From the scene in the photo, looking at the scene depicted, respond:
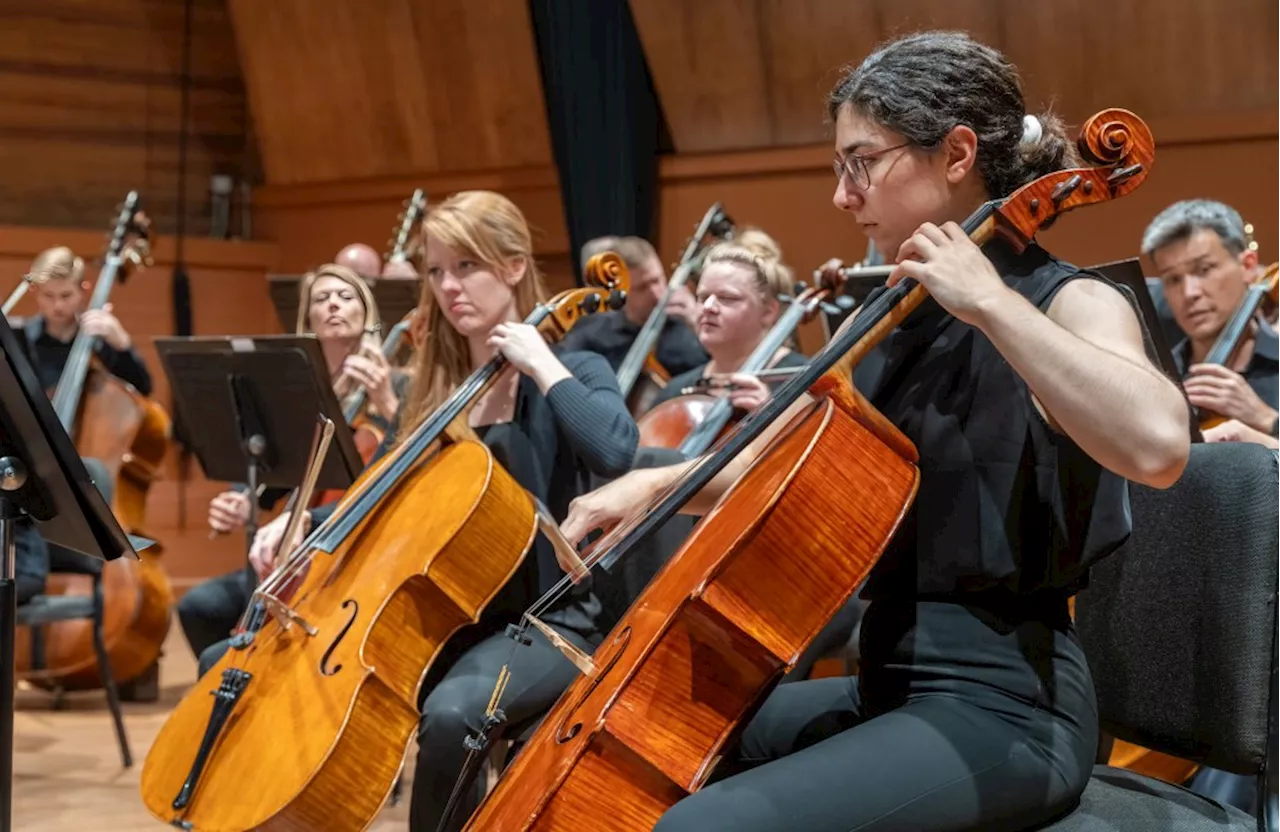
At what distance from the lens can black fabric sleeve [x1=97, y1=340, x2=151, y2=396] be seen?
16.4ft

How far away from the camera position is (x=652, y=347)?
4539 mm

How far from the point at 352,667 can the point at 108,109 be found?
5.54 meters

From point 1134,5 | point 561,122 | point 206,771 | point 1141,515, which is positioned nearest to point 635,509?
point 1141,515

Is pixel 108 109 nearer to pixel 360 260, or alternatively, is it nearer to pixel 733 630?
pixel 360 260

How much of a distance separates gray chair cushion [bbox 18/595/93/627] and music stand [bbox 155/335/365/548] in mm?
656

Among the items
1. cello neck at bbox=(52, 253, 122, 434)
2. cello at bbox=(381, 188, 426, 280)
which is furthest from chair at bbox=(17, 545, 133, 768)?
cello at bbox=(381, 188, 426, 280)

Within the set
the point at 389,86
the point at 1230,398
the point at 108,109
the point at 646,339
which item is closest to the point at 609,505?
the point at 1230,398

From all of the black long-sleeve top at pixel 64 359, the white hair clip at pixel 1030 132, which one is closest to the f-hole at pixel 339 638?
the white hair clip at pixel 1030 132

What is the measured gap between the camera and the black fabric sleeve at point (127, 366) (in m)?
5.00

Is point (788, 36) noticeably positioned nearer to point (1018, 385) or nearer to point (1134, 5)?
point (1134, 5)

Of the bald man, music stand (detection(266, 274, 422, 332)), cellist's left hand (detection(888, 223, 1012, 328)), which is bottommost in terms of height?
music stand (detection(266, 274, 422, 332))

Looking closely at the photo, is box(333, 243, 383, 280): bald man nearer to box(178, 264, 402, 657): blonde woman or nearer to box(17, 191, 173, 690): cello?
box(17, 191, 173, 690): cello

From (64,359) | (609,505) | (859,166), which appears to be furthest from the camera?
(64,359)

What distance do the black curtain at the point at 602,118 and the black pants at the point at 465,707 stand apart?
11.7 feet
